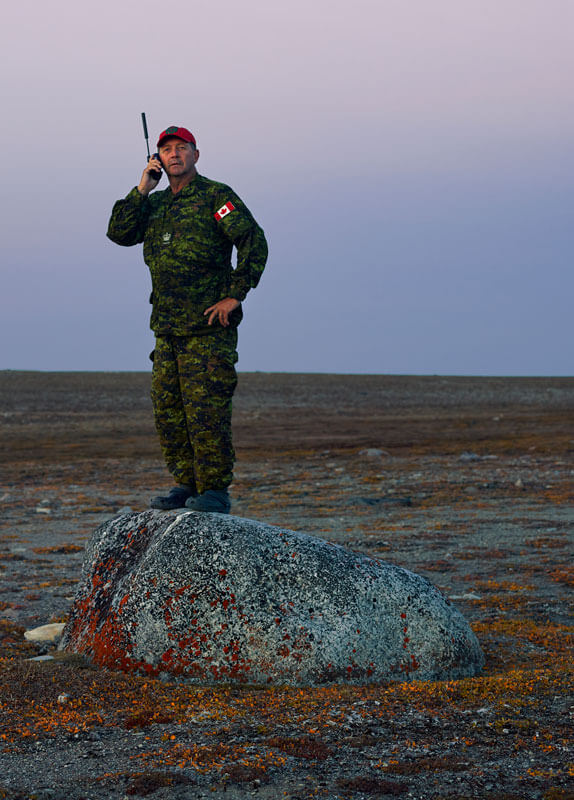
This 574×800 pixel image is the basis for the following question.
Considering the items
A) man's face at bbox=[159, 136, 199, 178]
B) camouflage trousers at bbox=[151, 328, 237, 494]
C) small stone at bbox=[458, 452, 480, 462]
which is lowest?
small stone at bbox=[458, 452, 480, 462]

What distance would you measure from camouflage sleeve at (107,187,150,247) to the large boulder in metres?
2.40

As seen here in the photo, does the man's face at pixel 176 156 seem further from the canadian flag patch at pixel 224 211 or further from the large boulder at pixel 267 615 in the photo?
the large boulder at pixel 267 615

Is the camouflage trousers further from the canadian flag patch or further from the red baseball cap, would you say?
the red baseball cap

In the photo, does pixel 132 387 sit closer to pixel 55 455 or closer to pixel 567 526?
pixel 55 455

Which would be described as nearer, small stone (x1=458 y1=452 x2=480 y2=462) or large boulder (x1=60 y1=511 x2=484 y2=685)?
large boulder (x1=60 y1=511 x2=484 y2=685)

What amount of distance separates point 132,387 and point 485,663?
188 feet

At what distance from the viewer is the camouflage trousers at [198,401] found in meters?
6.81

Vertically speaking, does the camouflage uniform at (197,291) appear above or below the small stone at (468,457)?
above

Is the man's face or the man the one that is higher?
the man's face

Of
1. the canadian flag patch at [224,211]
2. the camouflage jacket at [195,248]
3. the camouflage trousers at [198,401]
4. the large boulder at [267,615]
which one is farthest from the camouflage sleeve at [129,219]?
the large boulder at [267,615]

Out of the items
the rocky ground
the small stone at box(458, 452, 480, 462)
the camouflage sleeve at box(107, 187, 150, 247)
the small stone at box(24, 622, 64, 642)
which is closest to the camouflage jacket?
the camouflage sleeve at box(107, 187, 150, 247)

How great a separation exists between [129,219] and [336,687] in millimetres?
4007

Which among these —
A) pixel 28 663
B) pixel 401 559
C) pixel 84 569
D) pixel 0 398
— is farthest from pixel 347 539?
pixel 0 398

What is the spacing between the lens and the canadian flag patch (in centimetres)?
675
